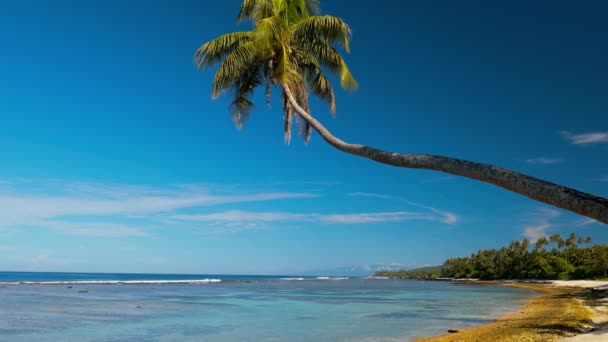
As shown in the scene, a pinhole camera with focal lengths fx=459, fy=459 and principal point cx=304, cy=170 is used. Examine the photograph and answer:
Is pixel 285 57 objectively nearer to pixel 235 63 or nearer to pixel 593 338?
pixel 235 63

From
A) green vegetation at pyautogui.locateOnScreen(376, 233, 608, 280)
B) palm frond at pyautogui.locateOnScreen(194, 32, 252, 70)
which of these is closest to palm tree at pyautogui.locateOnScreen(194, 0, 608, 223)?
palm frond at pyautogui.locateOnScreen(194, 32, 252, 70)

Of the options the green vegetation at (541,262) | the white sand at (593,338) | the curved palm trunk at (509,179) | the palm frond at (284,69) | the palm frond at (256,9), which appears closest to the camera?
the curved palm trunk at (509,179)

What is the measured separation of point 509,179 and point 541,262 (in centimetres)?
7985

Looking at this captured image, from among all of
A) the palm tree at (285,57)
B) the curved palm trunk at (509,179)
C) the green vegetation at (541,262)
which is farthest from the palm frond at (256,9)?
the green vegetation at (541,262)

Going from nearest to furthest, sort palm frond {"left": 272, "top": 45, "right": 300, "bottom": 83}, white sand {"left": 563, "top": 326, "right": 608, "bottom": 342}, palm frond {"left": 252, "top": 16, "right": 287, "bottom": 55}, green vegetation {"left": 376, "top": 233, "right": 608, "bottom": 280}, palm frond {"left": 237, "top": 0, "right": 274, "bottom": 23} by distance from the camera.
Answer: white sand {"left": 563, "top": 326, "right": 608, "bottom": 342} → palm frond {"left": 252, "top": 16, "right": 287, "bottom": 55} → palm frond {"left": 272, "top": 45, "right": 300, "bottom": 83} → palm frond {"left": 237, "top": 0, "right": 274, "bottom": 23} → green vegetation {"left": 376, "top": 233, "right": 608, "bottom": 280}

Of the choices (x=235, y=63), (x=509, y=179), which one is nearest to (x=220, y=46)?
(x=235, y=63)

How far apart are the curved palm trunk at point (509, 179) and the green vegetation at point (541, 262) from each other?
6771cm

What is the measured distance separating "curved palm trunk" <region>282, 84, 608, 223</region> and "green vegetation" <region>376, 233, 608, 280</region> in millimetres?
67710

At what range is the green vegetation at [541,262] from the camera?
217 ft

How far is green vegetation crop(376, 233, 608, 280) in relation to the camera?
217ft

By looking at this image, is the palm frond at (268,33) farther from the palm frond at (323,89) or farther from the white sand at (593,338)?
the white sand at (593,338)

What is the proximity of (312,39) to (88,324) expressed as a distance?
13.3 m

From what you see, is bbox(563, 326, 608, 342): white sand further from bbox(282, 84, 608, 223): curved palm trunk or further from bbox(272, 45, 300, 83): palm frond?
bbox(272, 45, 300, 83): palm frond

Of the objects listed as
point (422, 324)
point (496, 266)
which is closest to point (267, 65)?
point (422, 324)
